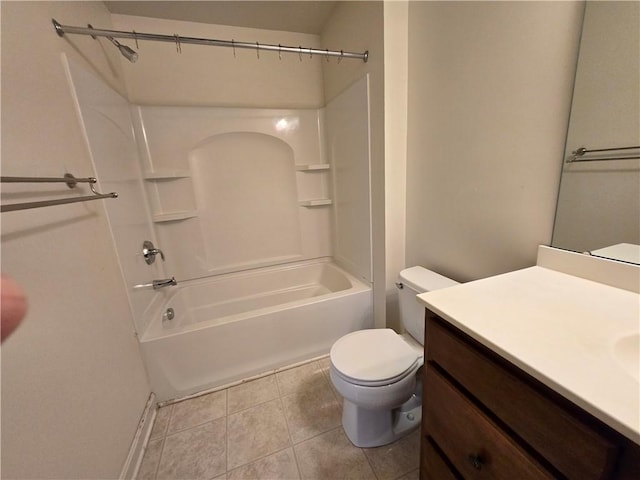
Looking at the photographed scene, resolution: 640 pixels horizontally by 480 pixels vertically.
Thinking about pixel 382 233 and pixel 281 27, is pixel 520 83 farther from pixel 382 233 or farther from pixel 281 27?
pixel 281 27

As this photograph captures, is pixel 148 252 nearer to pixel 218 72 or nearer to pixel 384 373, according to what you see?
pixel 218 72

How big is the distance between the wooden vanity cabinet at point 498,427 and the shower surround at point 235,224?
1.06 meters

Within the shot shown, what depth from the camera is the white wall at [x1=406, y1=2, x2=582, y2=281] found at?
2.84 ft

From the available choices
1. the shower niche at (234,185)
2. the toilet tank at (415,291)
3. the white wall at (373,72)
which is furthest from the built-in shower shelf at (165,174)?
the toilet tank at (415,291)

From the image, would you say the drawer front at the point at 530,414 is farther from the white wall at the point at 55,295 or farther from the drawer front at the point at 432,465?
the white wall at the point at 55,295

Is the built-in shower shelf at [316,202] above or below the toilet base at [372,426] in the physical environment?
above

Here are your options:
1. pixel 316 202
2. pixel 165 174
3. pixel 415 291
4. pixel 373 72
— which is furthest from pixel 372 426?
pixel 165 174

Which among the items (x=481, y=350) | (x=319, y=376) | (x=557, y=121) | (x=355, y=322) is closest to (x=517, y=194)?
(x=557, y=121)

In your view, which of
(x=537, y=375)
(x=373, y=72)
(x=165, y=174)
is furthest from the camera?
(x=165, y=174)

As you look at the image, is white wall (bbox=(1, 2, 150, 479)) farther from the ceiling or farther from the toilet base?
the toilet base

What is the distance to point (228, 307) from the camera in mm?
2268

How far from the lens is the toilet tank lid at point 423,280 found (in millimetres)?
1234

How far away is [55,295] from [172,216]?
4.24 ft

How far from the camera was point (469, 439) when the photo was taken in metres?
0.65
